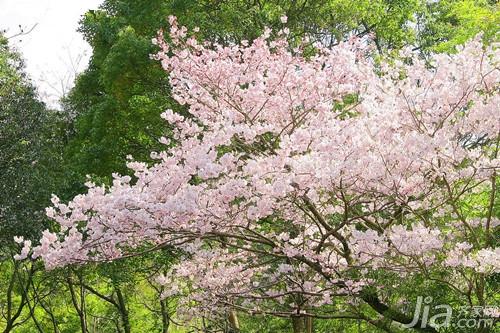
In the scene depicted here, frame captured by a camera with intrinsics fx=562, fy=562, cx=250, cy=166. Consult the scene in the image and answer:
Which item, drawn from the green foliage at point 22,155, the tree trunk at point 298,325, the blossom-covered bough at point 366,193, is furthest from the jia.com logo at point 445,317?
the green foliage at point 22,155

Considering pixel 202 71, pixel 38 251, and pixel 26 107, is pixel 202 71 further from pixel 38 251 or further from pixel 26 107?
pixel 26 107

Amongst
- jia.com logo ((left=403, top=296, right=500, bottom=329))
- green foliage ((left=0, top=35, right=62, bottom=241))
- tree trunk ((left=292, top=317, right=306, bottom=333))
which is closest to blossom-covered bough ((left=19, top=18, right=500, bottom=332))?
jia.com logo ((left=403, top=296, right=500, bottom=329))

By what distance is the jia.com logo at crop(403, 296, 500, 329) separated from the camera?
17.8 feet

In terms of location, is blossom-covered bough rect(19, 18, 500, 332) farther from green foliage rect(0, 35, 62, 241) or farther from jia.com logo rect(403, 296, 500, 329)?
green foliage rect(0, 35, 62, 241)

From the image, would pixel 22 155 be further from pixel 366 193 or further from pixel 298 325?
pixel 366 193

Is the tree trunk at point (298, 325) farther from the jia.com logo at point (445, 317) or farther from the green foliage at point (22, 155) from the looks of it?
the green foliage at point (22, 155)

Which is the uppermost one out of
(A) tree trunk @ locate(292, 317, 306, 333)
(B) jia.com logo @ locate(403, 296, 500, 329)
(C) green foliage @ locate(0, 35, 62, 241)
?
(C) green foliage @ locate(0, 35, 62, 241)

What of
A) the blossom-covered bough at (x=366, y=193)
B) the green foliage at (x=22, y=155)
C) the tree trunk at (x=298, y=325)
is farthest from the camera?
the green foliage at (x=22, y=155)

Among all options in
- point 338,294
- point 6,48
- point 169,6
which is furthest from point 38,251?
point 6,48

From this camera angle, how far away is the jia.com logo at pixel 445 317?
541 cm

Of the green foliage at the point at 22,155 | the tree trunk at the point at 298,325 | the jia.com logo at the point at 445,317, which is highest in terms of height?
the green foliage at the point at 22,155

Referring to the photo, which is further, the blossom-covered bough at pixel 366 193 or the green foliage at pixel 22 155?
the green foliage at pixel 22 155

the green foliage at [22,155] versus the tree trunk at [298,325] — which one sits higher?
the green foliage at [22,155]

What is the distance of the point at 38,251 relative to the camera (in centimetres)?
546
